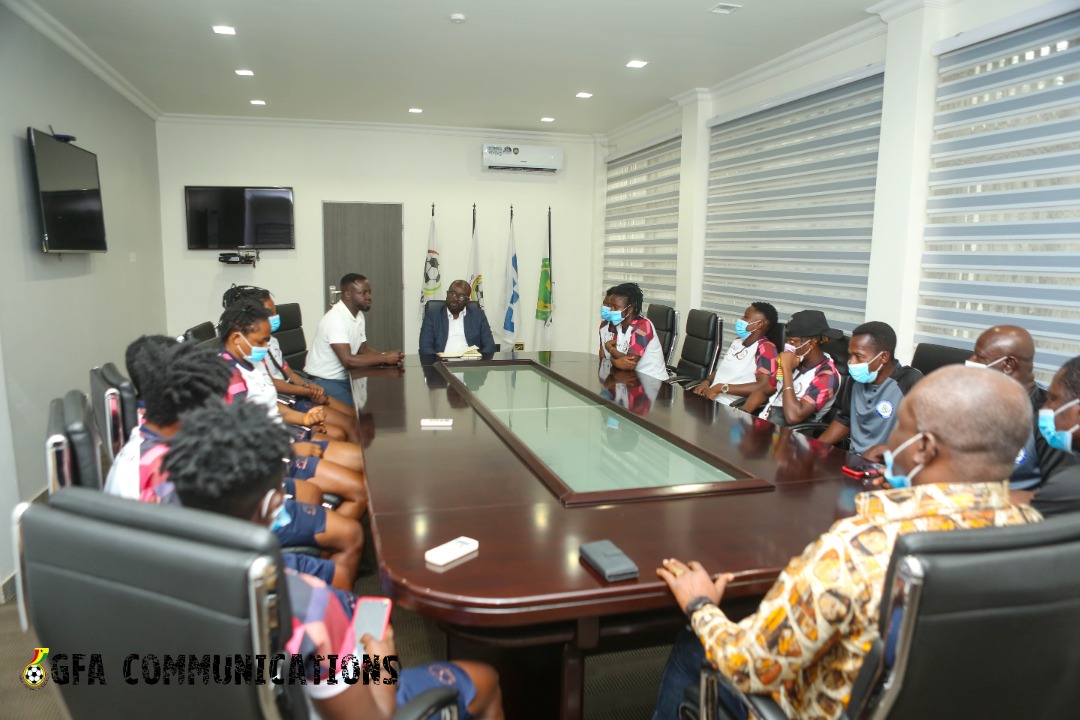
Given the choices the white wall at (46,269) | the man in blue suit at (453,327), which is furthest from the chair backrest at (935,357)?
the white wall at (46,269)

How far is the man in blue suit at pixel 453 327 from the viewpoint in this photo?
15.9 feet

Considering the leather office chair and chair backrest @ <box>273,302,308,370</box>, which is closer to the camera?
the leather office chair

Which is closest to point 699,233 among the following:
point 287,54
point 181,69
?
point 287,54

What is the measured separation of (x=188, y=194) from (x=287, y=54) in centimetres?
264

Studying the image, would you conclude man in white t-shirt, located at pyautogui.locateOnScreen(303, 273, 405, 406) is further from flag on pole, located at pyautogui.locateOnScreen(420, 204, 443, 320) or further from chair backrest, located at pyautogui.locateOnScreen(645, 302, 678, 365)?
flag on pole, located at pyautogui.locateOnScreen(420, 204, 443, 320)

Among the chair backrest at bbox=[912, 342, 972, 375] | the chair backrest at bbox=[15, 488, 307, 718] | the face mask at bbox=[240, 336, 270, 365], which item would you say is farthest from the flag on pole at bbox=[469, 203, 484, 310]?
the chair backrest at bbox=[15, 488, 307, 718]

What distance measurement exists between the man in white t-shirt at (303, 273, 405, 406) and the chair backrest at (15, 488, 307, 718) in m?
3.10

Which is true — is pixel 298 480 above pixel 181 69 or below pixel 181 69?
below

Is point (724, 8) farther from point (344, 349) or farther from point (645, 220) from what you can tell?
point (645, 220)

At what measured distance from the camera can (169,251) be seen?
21.6ft

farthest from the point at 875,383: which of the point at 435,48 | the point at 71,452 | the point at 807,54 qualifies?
the point at 435,48

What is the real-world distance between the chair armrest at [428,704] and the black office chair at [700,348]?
3304 millimetres

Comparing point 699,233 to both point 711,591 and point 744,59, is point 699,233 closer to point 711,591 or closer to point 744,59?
point 744,59

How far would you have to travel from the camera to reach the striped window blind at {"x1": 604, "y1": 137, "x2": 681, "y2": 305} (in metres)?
6.20
